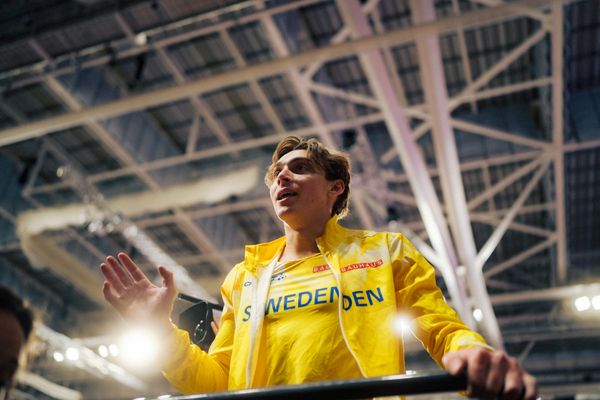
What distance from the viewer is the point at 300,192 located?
1.90m

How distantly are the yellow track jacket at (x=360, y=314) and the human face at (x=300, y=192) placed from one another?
0.11 m

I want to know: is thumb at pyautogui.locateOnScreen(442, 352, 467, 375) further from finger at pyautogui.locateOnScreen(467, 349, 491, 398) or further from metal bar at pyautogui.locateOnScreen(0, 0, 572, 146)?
metal bar at pyautogui.locateOnScreen(0, 0, 572, 146)

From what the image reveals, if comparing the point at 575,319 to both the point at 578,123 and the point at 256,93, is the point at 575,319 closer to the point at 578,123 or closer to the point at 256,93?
the point at 578,123

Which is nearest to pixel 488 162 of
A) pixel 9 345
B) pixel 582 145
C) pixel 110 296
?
pixel 582 145

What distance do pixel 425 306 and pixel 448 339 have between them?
6.5 inches

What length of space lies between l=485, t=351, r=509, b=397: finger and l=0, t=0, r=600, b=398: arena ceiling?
14.2 feet

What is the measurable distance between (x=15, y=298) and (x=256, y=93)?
23.9 ft

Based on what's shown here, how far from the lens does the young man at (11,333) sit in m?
1.46

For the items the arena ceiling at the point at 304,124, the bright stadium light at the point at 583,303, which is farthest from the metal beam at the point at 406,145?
the bright stadium light at the point at 583,303

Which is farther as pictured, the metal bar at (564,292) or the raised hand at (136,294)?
the metal bar at (564,292)

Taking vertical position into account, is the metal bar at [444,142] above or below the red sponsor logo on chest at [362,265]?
above

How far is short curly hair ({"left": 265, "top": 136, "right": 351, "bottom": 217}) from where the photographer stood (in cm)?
203

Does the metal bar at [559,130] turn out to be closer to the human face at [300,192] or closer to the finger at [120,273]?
the human face at [300,192]

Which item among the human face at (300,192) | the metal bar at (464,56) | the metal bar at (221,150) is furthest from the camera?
the metal bar at (221,150)
